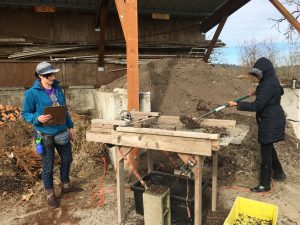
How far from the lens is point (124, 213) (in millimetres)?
3605

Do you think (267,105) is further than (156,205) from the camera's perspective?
Yes

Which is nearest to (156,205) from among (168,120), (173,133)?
(173,133)

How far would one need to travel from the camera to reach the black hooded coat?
157 inches

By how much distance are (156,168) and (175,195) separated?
1.65 m

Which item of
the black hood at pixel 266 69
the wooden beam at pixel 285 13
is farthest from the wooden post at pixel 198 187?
the wooden beam at pixel 285 13

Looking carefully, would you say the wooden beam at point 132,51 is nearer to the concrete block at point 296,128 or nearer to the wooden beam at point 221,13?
the concrete block at point 296,128

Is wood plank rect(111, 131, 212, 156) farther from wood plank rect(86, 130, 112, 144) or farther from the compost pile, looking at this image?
the compost pile

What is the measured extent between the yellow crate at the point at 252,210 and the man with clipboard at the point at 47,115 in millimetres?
2231

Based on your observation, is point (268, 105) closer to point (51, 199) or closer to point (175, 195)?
point (175, 195)

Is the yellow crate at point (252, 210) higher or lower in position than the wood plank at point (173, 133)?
lower

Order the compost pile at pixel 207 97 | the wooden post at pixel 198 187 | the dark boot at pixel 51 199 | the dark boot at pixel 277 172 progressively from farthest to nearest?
the compost pile at pixel 207 97, the dark boot at pixel 277 172, the dark boot at pixel 51 199, the wooden post at pixel 198 187

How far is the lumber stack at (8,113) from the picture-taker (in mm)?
6566

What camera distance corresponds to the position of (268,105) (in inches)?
161

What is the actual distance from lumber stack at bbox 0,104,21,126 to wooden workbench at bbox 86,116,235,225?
3855 mm
